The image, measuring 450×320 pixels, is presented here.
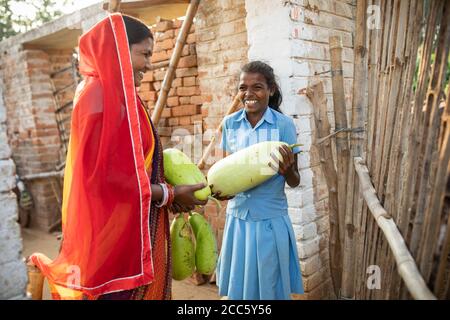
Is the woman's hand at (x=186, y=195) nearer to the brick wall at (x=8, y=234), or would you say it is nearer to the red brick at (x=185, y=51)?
the brick wall at (x=8, y=234)

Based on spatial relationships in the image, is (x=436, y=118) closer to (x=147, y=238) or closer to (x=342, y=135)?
(x=342, y=135)

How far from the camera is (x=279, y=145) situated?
6.13ft

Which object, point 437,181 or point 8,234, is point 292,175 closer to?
point 437,181

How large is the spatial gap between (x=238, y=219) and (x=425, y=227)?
1151mm

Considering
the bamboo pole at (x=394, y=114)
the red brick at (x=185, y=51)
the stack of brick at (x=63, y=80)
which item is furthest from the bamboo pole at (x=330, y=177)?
the stack of brick at (x=63, y=80)

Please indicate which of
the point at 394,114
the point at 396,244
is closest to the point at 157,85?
the point at 394,114

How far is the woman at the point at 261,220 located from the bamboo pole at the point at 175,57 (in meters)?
1.26

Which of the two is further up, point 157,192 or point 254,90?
point 254,90

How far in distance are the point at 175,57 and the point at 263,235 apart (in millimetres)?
2038

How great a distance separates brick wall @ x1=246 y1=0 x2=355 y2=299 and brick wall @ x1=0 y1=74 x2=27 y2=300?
178 centimetres

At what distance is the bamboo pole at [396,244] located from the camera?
1074 millimetres

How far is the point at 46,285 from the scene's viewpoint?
3975 millimetres

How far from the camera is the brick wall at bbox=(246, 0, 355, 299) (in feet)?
8.28

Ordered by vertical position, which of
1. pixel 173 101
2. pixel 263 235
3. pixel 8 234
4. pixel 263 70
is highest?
pixel 263 70
